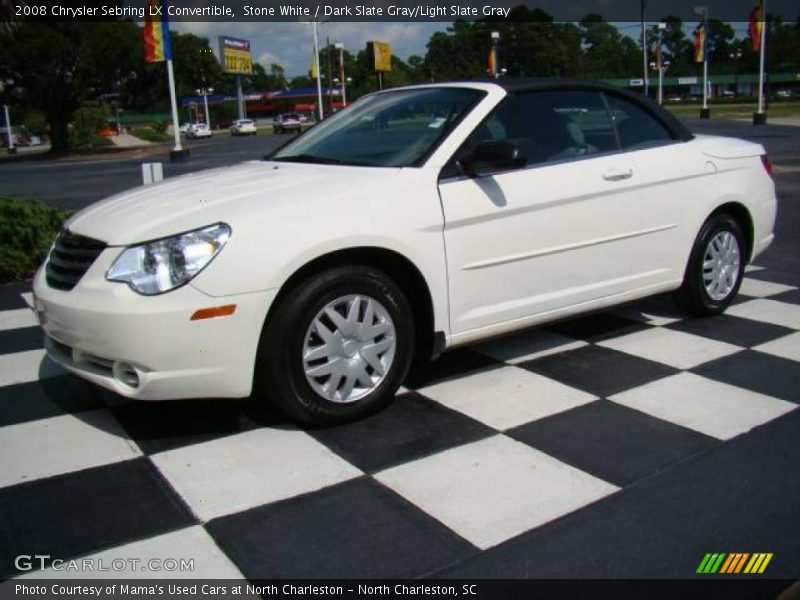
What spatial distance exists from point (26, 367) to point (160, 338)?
1.92 metres

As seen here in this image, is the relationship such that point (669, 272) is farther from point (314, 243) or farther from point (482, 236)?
point (314, 243)

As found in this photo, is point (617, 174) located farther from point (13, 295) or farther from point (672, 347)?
point (13, 295)

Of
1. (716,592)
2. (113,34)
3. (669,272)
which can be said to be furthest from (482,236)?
(113,34)

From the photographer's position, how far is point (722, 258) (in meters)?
5.05

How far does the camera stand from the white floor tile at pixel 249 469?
2.92 metres

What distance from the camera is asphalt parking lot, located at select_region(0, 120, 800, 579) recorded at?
2.55m

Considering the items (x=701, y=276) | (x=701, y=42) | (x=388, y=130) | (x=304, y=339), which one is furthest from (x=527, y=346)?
(x=701, y=42)

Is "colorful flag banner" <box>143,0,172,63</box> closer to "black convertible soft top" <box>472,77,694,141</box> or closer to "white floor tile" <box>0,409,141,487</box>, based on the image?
"black convertible soft top" <box>472,77,694,141</box>

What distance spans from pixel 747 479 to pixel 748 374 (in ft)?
4.10

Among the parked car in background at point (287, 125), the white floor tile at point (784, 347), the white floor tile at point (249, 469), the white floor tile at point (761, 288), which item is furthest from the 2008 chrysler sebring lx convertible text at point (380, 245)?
the parked car in background at point (287, 125)

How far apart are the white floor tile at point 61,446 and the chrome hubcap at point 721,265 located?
3526 millimetres

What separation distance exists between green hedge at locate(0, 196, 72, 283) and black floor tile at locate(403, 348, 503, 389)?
413 cm

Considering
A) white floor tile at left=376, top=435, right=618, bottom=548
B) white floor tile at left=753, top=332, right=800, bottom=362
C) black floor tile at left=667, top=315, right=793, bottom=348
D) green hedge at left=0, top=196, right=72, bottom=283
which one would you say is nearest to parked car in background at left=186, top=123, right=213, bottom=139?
green hedge at left=0, top=196, right=72, bottom=283

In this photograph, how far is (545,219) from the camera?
4027 millimetres
